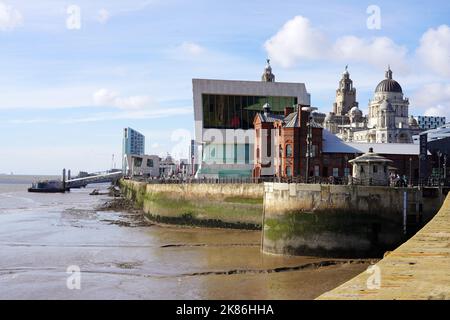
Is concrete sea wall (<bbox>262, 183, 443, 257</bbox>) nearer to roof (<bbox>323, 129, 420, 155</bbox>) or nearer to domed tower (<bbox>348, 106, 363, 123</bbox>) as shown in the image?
roof (<bbox>323, 129, 420, 155</bbox>)

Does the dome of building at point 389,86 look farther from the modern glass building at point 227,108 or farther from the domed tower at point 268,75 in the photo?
the modern glass building at point 227,108

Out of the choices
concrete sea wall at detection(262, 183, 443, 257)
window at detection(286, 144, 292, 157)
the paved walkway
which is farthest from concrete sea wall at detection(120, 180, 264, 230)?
the paved walkway

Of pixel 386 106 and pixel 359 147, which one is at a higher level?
pixel 386 106

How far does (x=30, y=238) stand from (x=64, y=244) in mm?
5024

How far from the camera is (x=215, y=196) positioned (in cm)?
5153

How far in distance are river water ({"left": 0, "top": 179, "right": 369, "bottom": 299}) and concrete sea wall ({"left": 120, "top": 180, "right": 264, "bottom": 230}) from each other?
5.05 feet

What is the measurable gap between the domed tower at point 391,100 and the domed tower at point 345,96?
19.3 metres

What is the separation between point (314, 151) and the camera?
2269 inches

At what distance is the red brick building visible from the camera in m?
56.8

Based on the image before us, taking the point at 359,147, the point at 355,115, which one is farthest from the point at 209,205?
the point at 355,115

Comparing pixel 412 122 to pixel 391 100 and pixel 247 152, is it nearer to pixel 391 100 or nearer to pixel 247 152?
pixel 391 100

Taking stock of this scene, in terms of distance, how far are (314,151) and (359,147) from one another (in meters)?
5.53
